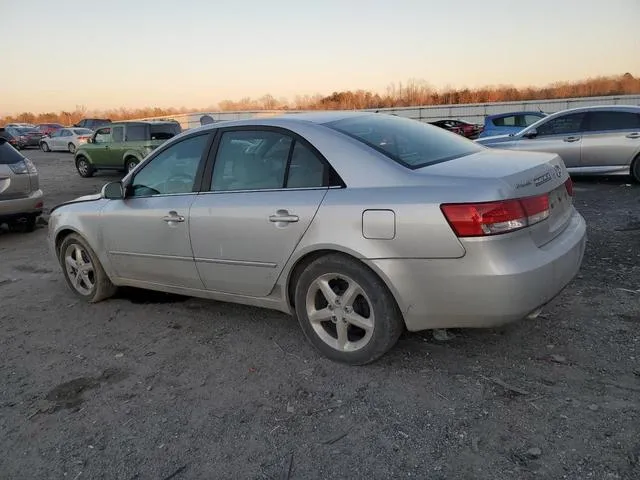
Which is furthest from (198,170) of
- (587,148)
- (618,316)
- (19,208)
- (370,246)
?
(587,148)

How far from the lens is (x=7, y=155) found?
8.19 metres

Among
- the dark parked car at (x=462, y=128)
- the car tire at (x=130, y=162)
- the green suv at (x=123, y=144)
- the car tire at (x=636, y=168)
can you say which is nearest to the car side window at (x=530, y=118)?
the dark parked car at (x=462, y=128)

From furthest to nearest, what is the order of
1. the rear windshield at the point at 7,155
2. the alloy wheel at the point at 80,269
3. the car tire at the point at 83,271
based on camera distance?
1. the rear windshield at the point at 7,155
2. the alloy wheel at the point at 80,269
3. the car tire at the point at 83,271

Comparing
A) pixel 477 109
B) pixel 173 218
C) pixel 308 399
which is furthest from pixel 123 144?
pixel 477 109

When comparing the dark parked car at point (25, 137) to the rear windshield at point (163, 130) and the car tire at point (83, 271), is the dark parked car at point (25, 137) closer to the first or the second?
the rear windshield at point (163, 130)

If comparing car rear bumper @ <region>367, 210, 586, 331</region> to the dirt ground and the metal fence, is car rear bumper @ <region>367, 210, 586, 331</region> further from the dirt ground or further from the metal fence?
the metal fence


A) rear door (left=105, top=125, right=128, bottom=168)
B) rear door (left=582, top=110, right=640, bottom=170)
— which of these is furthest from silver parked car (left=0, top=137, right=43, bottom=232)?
rear door (left=582, top=110, right=640, bottom=170)

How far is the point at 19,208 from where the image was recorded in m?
8.11

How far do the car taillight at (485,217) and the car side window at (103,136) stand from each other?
16.2 meters

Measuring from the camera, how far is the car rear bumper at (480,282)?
283cm

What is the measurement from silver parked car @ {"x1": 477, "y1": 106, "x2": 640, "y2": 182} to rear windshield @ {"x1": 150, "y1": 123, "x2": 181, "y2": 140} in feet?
32.7

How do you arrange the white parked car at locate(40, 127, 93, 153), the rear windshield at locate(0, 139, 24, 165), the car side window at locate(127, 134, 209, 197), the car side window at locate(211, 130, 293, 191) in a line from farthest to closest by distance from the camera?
the white parked car at locate(40, 127, 93, 153) < the rear windshield at locate(0, 139, 24, 165) < the car side window at locate(127, 134, 209, 197) < the car side window at locate(211, 130, 293, 191)

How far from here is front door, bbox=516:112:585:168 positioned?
1053 cm

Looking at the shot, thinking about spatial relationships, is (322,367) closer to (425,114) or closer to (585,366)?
(585,366)
